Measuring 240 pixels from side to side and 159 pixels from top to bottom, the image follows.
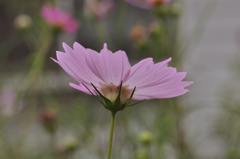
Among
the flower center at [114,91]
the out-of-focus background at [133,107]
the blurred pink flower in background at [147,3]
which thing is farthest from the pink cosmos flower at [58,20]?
the flower center at [114,91]

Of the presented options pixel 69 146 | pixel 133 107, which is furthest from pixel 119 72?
pixel 133 107

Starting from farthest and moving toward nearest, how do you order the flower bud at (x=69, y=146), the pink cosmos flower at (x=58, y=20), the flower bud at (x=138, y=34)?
the flower bud at (x=138, y=34), the pink cosmos flower at (x=58, y=20), the flower bud at (x=69, y=146)

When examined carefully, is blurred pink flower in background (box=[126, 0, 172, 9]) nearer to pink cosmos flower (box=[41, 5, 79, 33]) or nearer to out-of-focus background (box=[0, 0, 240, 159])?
out-of-focus background (box=[0, 0, 240, 159])

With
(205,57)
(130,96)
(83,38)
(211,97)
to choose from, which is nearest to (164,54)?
(130,96)

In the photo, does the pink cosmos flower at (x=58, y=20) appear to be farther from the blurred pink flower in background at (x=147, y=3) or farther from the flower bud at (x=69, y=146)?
the flower bud at (x=69, y=146)

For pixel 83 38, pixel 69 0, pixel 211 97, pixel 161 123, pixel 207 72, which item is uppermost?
pixel 69 0

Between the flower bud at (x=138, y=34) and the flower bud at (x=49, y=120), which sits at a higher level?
the flower bud at (x=138, y=34)

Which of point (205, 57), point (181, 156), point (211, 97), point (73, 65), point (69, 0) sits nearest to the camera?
point (73, 65)

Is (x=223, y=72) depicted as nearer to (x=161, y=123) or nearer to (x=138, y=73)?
(x=161, y=123)
